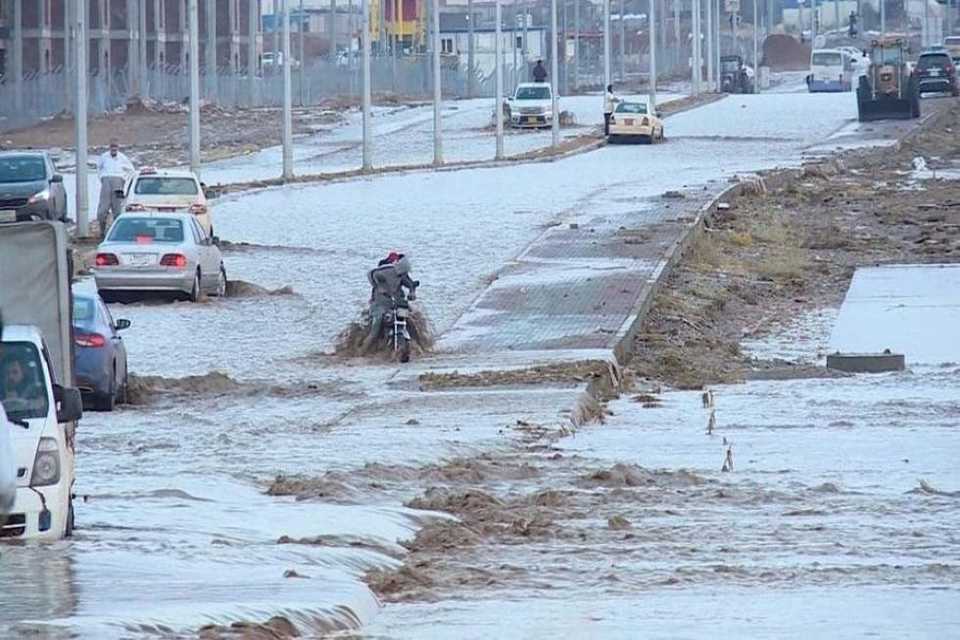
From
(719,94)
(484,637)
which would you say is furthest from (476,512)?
(719,94)

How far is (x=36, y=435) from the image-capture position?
521 inches

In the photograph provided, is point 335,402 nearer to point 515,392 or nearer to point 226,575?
point 515,392

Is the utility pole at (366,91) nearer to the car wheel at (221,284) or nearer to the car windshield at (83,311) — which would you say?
the car wheel at (221,284)

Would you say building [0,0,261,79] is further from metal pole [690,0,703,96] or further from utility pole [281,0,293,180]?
utility pole [281,0,293,180]

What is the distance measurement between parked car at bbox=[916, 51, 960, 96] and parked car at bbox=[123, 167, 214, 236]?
55.4 m

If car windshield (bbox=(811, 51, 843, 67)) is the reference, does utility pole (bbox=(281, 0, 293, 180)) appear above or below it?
below

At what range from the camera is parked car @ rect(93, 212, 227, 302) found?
107 feet

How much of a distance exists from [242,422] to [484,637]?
11643mm

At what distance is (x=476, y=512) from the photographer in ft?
50.9

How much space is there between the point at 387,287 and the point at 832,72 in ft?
287

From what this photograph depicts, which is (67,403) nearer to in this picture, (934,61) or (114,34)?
(934,61)

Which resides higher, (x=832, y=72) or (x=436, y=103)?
(x=832, y=72)

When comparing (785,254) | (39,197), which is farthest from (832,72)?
(39,197)

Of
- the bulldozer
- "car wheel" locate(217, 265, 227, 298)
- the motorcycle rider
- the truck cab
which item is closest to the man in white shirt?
"car wheel" locate(217, 265, 227, 298)
